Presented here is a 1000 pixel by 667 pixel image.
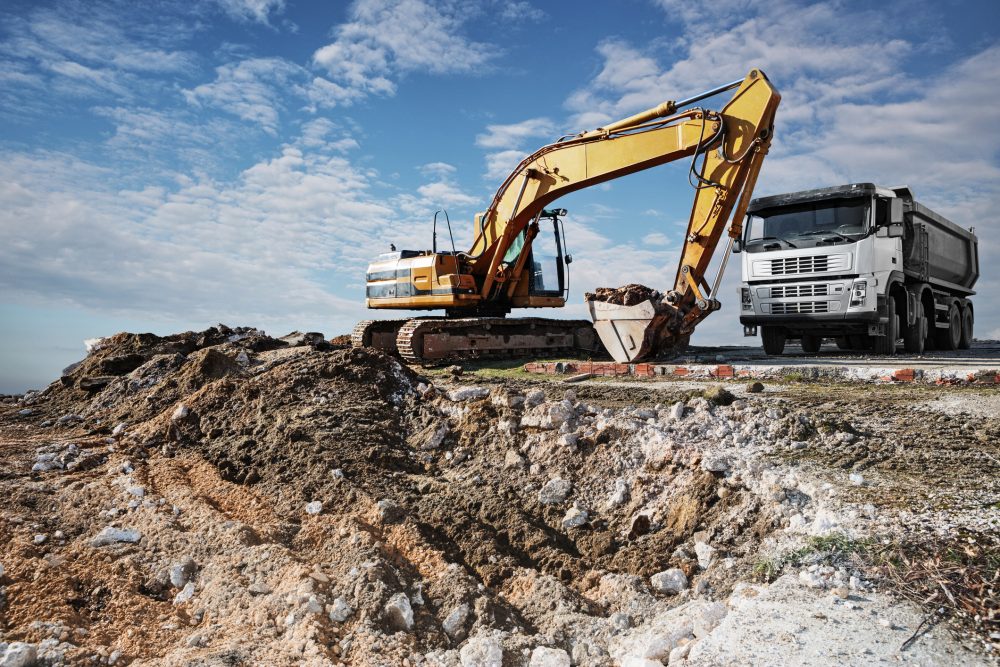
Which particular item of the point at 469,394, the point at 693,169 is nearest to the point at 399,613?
the point at 469,394

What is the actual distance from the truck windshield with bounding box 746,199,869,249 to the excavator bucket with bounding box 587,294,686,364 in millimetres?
2561

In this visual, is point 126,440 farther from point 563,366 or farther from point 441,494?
point 563,366

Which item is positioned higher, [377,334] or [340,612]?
[377,334]

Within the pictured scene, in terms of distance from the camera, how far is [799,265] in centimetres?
1130

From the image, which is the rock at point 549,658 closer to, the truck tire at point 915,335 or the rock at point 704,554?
the rock at point 704,554

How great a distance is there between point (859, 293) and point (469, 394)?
7409 mm

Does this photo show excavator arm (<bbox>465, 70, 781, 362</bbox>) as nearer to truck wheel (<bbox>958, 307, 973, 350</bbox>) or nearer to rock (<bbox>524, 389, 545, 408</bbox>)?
rock (<bbox>524, 389, 545, 408</bbox>)

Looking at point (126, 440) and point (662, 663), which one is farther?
point (126, 440)

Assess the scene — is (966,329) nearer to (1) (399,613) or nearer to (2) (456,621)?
(2) (456,621)

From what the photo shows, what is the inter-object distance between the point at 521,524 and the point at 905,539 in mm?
2328

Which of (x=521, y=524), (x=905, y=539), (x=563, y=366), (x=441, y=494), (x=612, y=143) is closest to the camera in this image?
(x=905, y=539)

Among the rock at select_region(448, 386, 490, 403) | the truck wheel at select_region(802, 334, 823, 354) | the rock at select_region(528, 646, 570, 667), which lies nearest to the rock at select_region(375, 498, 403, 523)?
the rock at select_region(528, 646, 570, 667)

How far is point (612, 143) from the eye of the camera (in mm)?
11469

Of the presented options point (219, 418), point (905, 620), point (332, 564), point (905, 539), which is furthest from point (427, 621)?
point (219, 418)
